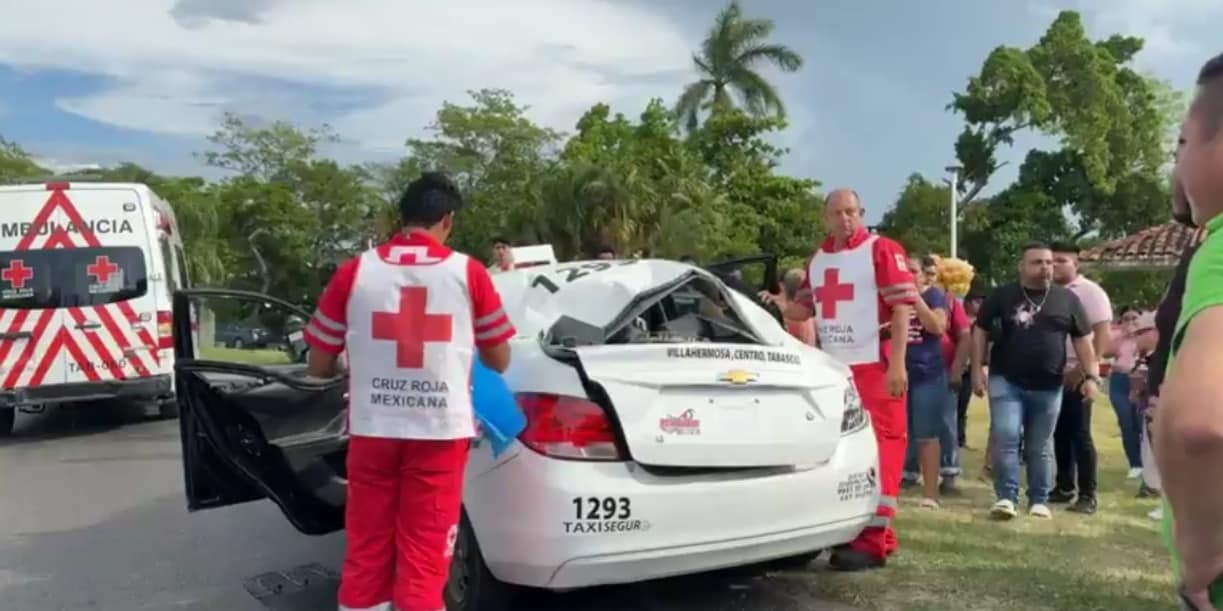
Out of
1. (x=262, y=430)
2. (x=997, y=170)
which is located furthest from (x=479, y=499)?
(x=997, y=170)

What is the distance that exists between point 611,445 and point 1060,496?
464cm

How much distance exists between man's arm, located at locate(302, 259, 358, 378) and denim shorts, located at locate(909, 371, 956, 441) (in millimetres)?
4689

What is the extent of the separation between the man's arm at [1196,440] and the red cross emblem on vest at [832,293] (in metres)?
4.22

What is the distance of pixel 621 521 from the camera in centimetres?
421

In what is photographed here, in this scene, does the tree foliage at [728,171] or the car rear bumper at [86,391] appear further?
the tree foliage at [728,171]

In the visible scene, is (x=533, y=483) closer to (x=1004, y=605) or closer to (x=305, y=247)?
(x=1004, y=605)

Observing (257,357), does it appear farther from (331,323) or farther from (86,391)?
(331,323)

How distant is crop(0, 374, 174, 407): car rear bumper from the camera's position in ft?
38.9

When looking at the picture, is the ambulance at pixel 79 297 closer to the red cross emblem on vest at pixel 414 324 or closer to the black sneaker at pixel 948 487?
the black sneaker at pixel 948 487

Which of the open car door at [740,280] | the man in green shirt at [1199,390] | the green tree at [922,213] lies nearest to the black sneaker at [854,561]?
the open car door at [740,280]

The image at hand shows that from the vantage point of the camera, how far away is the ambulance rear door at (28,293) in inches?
468

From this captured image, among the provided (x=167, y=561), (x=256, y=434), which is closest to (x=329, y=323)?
(x=256, y=434)

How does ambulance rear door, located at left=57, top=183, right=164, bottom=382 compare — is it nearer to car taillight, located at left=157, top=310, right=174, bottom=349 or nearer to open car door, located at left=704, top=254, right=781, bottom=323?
car taillight, located at left=157, top=310, right=174, bottom=349

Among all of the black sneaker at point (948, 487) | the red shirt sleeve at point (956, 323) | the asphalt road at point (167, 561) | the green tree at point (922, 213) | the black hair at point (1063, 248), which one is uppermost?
the green tree at point (922, 213)
